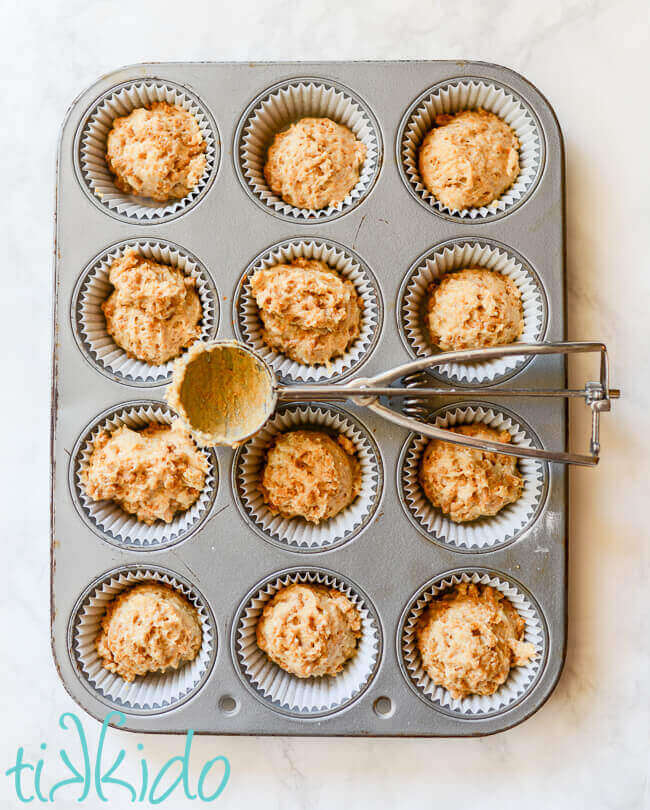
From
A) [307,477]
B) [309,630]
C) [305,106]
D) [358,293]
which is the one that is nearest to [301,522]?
[307,477]

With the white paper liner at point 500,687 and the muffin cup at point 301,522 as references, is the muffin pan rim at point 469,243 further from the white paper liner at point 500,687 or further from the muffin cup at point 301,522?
the white paper liner at point 500,687

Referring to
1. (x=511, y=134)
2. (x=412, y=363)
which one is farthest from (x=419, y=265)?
(x=511, y=134)

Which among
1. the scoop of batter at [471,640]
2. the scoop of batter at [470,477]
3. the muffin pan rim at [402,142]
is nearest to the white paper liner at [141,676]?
the scoop of batter at [471,640]

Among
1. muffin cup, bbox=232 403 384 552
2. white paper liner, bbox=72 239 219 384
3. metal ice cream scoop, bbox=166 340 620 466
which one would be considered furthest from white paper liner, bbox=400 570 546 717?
white paper liner, bbox=72 239 219 384

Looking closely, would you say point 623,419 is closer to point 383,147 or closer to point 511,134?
point 511,134

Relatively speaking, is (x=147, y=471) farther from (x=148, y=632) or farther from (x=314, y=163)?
(x=314, y=163)
